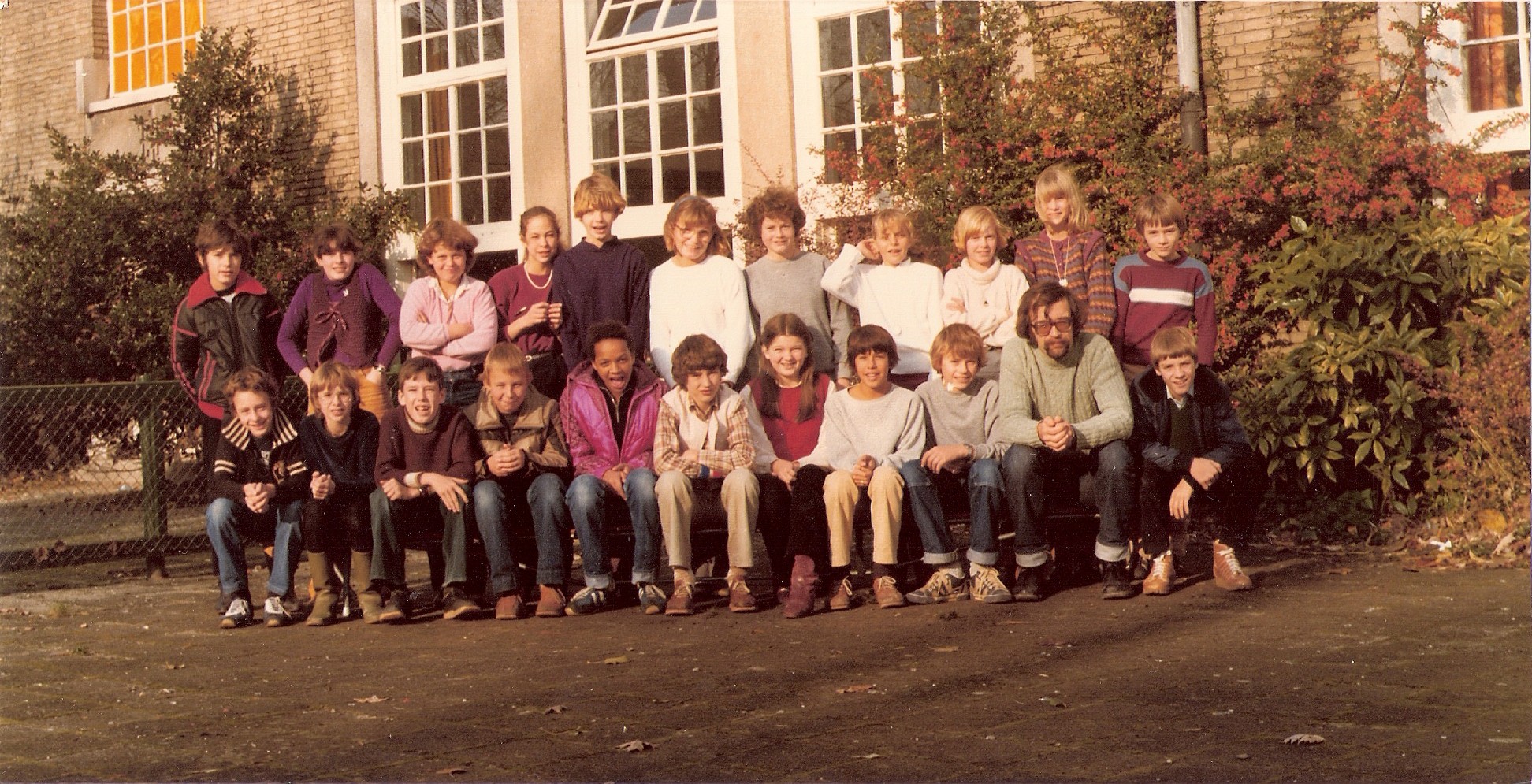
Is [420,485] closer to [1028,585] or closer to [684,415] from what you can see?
[684,415]

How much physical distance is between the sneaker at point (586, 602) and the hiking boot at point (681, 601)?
33 cm

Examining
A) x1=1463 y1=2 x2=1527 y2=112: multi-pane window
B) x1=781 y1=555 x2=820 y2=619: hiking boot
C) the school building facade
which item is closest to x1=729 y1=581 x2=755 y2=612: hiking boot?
x1=781 y1=555 x2=820 y2=619: hiking boot

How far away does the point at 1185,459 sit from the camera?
7.34m

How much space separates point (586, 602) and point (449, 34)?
9.18 m

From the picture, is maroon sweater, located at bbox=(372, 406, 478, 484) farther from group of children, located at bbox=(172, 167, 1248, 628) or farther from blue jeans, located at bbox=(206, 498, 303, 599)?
blue jeans, located at bbox=(206, 498, 303, 599)

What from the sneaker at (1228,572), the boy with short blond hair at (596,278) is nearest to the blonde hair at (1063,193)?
the sneaker at (1228,572)

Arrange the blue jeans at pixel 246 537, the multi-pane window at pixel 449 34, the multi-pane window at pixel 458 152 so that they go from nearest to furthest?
the blue jeans at pixel 246 537 < the multi-pane window at pixel 449 34 < the multi-pane window at pixel 458 152

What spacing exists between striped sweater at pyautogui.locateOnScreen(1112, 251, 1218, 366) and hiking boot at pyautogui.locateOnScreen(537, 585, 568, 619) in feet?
8.79

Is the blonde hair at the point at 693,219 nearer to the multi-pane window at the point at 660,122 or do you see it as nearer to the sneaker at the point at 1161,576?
the sneaker at the point at 1161,576

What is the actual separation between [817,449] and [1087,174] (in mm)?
3861

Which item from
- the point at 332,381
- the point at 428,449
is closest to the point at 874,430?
the point at 428,449

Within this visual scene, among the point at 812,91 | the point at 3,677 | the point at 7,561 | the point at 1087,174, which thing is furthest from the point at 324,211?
the point at 3,677

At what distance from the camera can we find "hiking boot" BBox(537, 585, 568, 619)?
7359 millimetres

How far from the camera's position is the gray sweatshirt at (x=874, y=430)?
7.35 m
